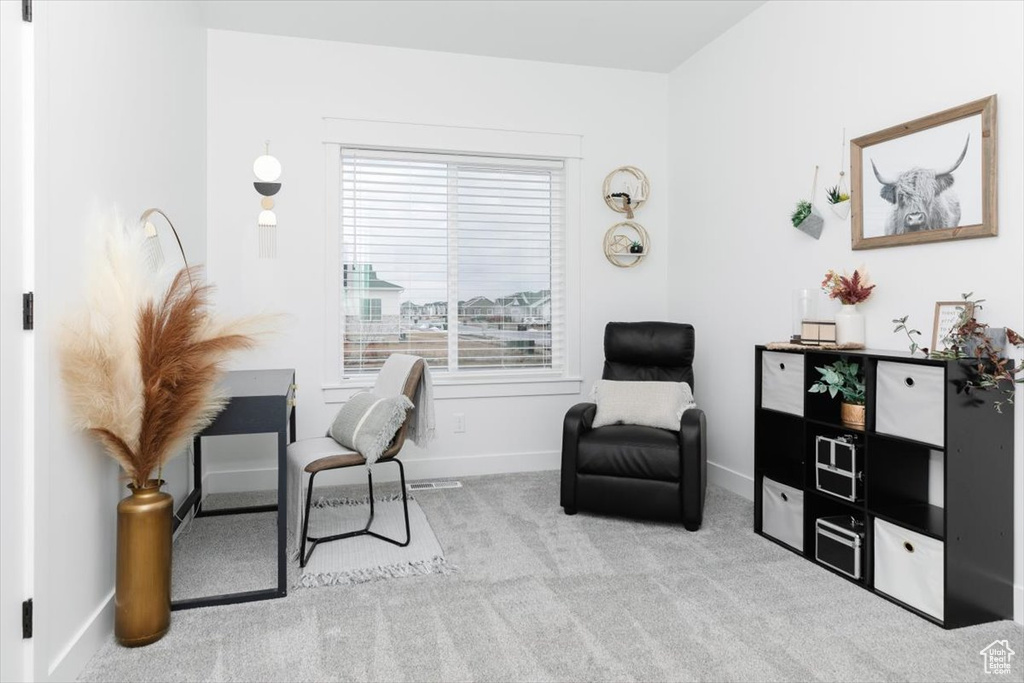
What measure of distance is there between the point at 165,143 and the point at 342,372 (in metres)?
1.63

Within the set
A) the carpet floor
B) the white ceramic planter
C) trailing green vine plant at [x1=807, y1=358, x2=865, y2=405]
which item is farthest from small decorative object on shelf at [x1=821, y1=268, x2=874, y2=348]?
the carpet floor

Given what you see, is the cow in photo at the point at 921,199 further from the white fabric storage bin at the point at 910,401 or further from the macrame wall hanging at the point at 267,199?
the macrame wall hanging at the point at 267,199

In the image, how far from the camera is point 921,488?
99.0 inches

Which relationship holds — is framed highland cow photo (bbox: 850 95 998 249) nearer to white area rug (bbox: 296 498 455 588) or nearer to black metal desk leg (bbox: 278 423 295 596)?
white area rug (bbox: 296 498 455 588)

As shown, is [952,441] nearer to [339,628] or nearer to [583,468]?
[583,468]

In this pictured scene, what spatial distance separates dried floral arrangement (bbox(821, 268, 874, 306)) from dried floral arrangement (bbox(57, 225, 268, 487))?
2.41m

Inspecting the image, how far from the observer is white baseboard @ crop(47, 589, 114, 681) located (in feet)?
5.75

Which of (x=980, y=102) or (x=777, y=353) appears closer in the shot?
(x=980, y=102)

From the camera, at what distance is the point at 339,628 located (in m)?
Result: 2.13

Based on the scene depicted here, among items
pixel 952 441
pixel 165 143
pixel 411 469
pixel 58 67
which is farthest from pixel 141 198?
pixel 952 441

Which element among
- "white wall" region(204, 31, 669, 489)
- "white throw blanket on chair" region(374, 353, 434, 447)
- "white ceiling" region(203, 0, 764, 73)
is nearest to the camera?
"white throw blanket on chair" region(374, 353, 434, 447)

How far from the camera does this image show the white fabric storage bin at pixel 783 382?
2789 mm

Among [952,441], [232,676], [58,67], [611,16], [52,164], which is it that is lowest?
[232,676]

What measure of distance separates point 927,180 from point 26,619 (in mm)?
3339
